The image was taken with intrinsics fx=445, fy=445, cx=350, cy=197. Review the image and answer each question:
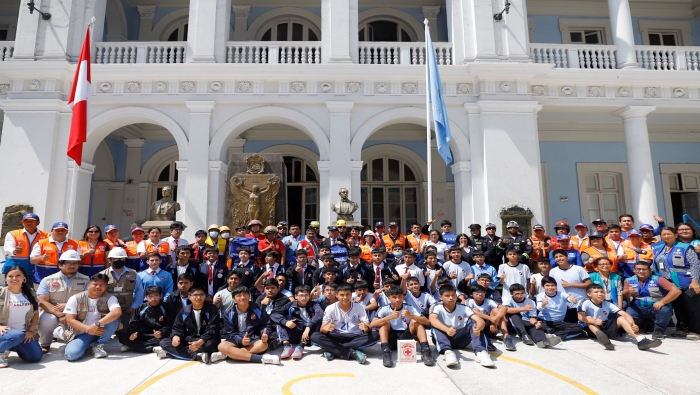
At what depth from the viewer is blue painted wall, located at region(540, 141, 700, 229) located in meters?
16.5

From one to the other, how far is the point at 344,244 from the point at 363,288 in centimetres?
194

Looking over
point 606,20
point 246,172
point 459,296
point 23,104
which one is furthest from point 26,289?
point 606,20

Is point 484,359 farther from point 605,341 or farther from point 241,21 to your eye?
point 241,21

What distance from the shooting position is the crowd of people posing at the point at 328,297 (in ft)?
18.7

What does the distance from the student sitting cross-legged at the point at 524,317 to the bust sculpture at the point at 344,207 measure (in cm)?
573

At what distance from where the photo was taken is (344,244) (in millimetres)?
8031

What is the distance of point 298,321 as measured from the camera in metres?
6.14

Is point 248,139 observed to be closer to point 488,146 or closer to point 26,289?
point 488,146

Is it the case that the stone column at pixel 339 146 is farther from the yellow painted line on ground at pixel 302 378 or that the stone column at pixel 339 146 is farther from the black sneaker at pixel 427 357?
the yellow painted line on ground at pixel 302 378

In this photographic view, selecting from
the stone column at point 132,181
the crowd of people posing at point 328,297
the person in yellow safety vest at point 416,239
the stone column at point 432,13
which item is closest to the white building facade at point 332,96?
the stone column at point 432,13

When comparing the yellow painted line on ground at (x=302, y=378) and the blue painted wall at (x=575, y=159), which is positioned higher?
the blue painted wall at (x=575, y=159)

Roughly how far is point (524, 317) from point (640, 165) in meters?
9.27

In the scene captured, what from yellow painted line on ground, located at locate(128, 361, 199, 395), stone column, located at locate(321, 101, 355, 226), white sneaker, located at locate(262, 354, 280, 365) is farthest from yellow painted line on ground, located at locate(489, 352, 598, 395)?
stone column, located at locate(321, 101, 355, 226)

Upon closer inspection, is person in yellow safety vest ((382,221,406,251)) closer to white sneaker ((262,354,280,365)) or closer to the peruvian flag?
white sneaker ((262,354,280,365))
